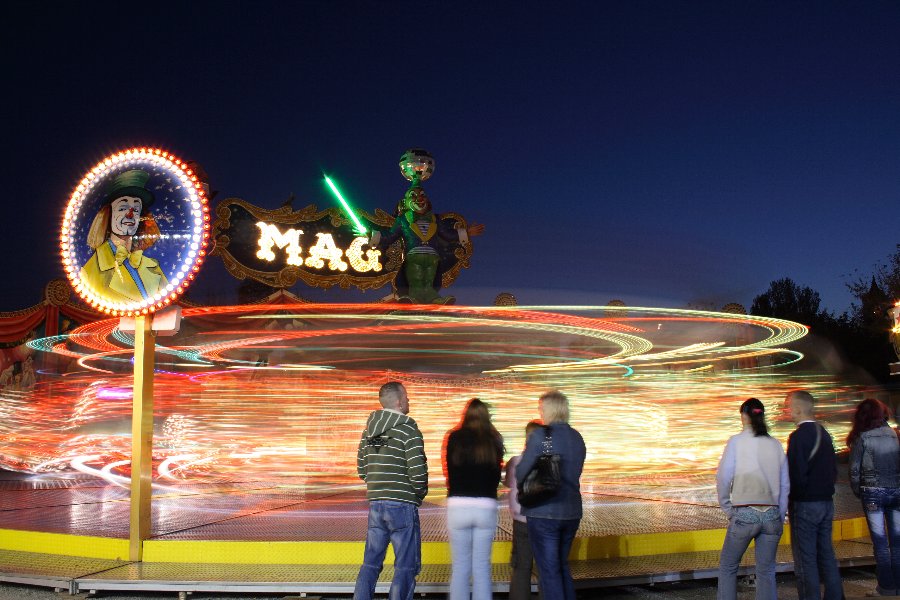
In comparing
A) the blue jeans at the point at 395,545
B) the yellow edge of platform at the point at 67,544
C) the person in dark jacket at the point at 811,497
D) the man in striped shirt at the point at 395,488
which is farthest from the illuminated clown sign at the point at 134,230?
the person in dark jacket at the point at 811,497

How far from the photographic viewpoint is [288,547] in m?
8.15

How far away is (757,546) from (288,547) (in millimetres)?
4201

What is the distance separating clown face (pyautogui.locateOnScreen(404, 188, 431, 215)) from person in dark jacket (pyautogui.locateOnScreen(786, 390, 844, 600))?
10483mm

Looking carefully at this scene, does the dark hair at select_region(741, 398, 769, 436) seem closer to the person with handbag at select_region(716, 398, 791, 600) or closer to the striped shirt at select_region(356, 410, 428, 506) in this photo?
the person with handbag at select_region(716, 398, 791, 600)

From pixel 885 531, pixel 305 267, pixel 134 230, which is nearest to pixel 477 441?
pixel 885 531

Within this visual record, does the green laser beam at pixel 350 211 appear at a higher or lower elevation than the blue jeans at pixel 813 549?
higher

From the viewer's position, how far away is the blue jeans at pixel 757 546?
6.52 meters

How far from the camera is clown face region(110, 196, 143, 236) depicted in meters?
9.04

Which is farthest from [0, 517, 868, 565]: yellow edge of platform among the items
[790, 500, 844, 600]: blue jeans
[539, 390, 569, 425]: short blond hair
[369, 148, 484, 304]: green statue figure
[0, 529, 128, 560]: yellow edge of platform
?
[369, 148, 484, 304]: green statue figure

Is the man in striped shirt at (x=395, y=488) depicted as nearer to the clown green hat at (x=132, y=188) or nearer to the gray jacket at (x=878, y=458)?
the clown green hat at (x=132, y=188)

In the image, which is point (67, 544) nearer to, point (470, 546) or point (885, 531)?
point (470, 546)

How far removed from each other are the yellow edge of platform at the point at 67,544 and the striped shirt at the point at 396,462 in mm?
3427

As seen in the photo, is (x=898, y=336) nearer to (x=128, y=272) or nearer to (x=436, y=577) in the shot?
(x=436, y=577)

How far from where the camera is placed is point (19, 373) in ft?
61.4
